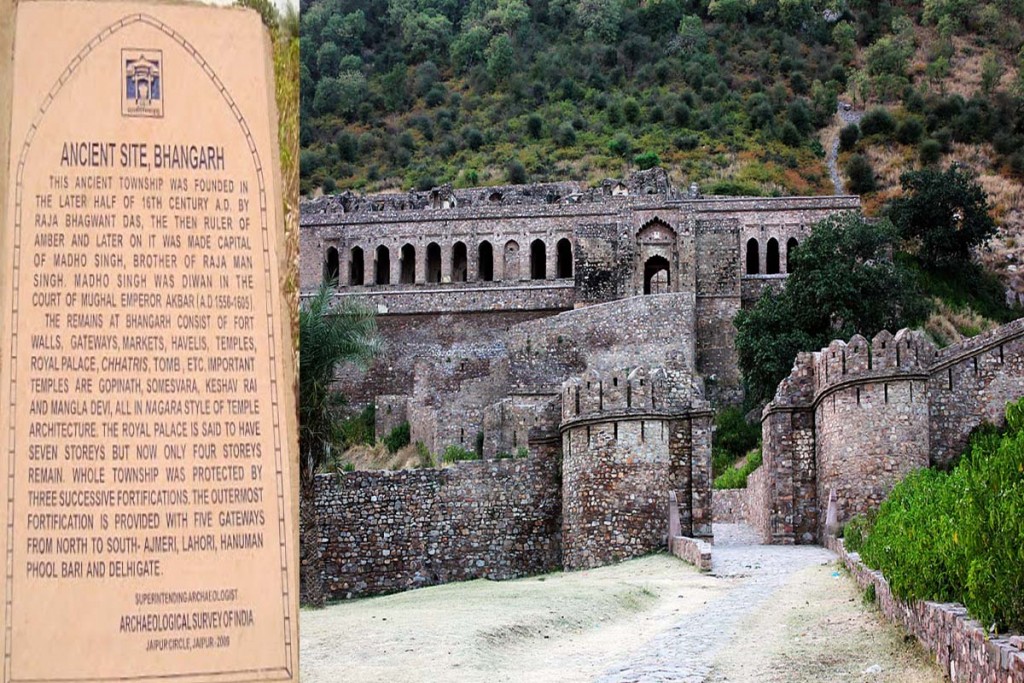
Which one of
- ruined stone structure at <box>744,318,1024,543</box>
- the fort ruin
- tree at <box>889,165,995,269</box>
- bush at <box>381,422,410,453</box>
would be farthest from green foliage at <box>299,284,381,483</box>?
tree at <box>889,165,995,269</box>

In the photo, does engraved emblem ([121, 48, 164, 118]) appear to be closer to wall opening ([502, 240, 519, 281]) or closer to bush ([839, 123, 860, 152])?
wall opening ([502, 240, 519, 281])

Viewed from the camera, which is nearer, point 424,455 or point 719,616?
point 719,616

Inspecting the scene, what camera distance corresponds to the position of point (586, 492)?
2528cm

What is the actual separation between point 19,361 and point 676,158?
72.9 metres

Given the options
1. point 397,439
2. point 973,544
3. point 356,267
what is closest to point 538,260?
point 356,267

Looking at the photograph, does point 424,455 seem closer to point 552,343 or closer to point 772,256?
point 552,343

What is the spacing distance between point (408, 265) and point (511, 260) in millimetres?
4065

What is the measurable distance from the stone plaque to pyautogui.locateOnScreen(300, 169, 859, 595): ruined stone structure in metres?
15.9

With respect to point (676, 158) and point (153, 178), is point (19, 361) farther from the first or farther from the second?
point (676, 158)

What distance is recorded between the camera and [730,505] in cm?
3362

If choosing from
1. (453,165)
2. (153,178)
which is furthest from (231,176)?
(453,165)

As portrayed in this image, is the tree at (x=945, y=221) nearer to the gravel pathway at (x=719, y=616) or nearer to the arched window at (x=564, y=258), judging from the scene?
the arched window at (x=564, y=258)

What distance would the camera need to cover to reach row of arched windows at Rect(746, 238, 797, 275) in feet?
168

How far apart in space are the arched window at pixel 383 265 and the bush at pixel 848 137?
35.7 m
